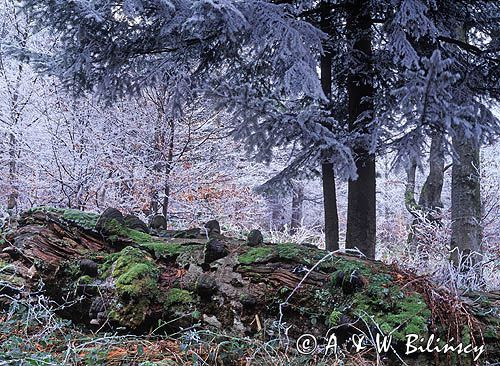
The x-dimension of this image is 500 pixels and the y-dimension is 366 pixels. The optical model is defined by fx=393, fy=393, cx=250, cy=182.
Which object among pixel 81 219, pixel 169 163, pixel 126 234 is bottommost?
pixel 126 234

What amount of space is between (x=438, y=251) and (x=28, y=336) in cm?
632

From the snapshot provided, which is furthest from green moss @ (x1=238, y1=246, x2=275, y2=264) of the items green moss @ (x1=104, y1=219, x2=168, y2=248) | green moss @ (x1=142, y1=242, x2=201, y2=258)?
green moss @ (x1=104, y1=219, x2=168, y2=248)

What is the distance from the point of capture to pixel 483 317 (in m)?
2.11

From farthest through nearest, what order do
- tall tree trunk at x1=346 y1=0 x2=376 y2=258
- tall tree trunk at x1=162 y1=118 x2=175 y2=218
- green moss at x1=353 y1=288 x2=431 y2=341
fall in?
tall tree trunk at x1=162 y1=118 x2=175 y2=218 → tall tree trunk at x1=346 y1=0 x2=376 y2=258 → green moss at x1=353 y1=288 x2=431 y2=341

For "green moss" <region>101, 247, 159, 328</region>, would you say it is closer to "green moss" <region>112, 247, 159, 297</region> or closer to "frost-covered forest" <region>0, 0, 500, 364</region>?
"green moss" <region>112, 247, 159, 297</region>

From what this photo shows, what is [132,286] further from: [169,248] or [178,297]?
[169,248]

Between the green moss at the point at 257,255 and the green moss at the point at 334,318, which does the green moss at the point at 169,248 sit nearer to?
the green moss at the point at 257,255

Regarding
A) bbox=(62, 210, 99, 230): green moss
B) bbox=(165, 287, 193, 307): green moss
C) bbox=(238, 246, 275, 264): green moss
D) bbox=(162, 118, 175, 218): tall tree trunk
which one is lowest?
bbox=(165, 287, 193, 307): green moss

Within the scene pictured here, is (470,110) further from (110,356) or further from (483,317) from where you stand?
(110,356)

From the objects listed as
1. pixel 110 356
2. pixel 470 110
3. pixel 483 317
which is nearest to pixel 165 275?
pixel 110 356

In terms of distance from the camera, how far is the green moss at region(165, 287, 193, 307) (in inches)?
91.2
